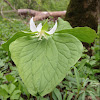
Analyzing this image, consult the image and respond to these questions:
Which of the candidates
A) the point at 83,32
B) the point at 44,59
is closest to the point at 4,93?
the point at 44,59

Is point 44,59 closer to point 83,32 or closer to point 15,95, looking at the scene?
point 83,32

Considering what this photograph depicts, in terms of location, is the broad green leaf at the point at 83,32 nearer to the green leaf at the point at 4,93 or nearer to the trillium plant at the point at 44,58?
the trillium plant at the point at 44,58

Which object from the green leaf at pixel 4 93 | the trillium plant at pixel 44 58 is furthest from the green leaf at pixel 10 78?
the trillium plant at pixel 44 58

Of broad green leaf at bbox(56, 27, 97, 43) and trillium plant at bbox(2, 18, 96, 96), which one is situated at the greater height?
broad green leaf at bbox(56, 27, 97, 43)

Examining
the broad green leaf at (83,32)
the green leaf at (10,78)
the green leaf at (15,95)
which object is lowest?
the green leaf at (15,95)

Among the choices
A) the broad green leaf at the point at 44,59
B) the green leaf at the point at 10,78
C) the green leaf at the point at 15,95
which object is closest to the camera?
the broad green leaf at the point at 44,59

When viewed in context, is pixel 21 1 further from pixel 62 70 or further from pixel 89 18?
pixel 62 70

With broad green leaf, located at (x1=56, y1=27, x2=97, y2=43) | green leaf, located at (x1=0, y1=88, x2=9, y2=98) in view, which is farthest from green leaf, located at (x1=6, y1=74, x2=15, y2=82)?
broad green leaf, located at (x1=56, y1=27, x2=97, y2=43)

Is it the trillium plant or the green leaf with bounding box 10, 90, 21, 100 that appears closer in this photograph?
the trillium plant

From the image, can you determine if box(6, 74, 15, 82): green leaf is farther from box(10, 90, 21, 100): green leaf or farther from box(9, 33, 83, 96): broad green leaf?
box(9, 33, 83, 96): broad green leaf
